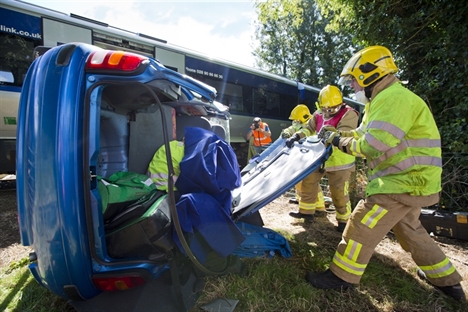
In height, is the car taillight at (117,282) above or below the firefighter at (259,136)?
below

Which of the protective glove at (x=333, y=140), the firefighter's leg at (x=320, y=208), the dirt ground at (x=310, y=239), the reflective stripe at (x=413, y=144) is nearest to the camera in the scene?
the reflective stripe at (x=413, y=144)

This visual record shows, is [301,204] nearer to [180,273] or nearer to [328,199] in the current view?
[328,199]

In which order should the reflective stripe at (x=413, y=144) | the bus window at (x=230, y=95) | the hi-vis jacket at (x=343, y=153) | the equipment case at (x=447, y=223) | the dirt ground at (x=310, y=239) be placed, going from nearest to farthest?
the reflective stripe at (x=413, y=144) → the dirt ground at (x=310, y=239) → the equipment case at (x=447, y=223) → the hi-vis jacket at (x=343, y=153) → the bus window at (x=230, y=95)

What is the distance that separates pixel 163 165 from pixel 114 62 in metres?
0.73

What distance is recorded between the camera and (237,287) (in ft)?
6.69

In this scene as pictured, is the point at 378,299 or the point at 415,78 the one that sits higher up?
the point at 415,78

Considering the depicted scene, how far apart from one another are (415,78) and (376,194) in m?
3.79

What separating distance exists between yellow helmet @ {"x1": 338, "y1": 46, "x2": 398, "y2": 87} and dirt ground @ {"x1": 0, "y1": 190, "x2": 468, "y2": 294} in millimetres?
1667

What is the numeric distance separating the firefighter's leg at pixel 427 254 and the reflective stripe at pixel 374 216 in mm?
239

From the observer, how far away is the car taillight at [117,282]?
1.50 meters

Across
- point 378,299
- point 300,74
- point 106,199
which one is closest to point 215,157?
point 106,199

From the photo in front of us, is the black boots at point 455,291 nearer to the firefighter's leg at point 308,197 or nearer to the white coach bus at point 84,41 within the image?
the firefighter's leg at point 308,197

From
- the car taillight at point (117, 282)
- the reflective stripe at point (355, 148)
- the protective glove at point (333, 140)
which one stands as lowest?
the car taillight at point (117, 282)

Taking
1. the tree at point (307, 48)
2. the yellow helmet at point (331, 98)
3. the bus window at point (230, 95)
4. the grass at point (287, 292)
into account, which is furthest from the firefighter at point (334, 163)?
the tree at point (307, 48)
